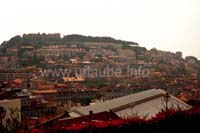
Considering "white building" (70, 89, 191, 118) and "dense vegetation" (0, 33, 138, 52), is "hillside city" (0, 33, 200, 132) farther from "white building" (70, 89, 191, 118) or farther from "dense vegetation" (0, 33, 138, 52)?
"white building" (70, 89, 191, 118)

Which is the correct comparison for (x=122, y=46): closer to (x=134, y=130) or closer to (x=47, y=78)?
(x=47, y=78)

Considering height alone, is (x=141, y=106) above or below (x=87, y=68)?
above

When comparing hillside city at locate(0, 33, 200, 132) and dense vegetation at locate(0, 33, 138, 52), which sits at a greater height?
dense vegetation at locate(0, 33, 138, 52)

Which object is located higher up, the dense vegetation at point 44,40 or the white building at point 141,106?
the dense vegetation at point 44,40

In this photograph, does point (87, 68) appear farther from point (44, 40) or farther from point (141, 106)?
point (141, 106)

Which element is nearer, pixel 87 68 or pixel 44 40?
pixel 87 68

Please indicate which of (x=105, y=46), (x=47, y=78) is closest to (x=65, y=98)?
(x=47, y=78)

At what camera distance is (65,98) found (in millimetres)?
57281

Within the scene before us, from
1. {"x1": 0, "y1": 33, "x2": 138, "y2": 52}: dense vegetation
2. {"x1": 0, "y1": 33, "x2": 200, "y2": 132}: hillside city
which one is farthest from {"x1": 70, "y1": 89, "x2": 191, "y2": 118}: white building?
{"x1": 0, "y1": 33, "x2": 138, "y2": 52}: dense vegetation

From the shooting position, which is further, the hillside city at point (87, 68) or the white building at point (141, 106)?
the hillside city at point (87, 68)

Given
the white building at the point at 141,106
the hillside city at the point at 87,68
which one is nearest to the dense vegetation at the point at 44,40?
the hillside city at the point at 87,68

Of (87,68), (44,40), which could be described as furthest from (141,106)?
(44,40)

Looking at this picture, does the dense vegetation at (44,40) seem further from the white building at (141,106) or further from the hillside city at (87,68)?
the white building at (141,106)

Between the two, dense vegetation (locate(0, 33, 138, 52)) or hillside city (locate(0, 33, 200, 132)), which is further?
dense vegetation (locate(0, 33, 138, 52))
